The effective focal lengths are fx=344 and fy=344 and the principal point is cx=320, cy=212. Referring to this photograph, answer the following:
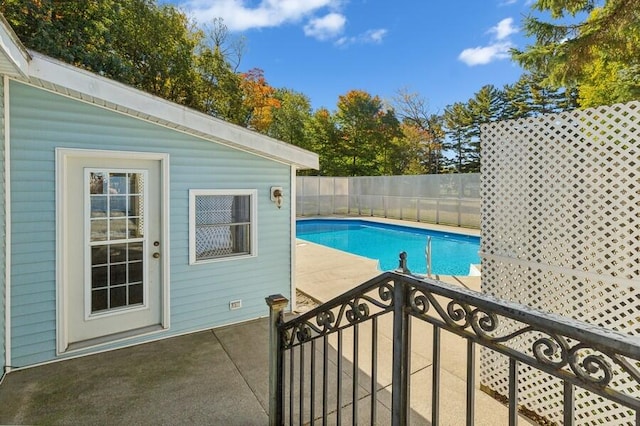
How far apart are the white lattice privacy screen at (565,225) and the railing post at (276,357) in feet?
6.41

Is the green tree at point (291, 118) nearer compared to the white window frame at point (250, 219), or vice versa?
the white window frame at point (250, 219)

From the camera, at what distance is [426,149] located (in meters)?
26.2

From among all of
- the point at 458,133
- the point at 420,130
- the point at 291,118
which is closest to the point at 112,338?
the point at 291,118

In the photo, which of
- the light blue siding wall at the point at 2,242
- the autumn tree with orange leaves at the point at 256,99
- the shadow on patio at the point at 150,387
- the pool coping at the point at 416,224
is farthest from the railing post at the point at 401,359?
the autumn tree with orange leaves at the point at 256,99

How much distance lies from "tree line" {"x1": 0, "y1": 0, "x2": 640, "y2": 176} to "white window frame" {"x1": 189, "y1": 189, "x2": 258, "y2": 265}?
681 centimetres

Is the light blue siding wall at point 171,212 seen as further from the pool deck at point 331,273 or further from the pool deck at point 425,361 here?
the pool deck at point 425,361

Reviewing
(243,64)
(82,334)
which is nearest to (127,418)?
(82,334)

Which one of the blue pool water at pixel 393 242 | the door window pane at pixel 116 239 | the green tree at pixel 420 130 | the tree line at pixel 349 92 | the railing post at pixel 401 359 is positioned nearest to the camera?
the railing post at pixel 401 359

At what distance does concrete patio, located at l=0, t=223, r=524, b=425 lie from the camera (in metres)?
2.70

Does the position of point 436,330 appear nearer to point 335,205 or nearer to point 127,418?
point 127,418

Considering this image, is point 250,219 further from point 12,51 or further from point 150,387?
point 12,51

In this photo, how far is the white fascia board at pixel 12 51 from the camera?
91.0 inches

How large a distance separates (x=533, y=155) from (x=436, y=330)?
2175mm

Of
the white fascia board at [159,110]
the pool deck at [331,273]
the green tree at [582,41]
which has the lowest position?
the pool deck at [331,273]
